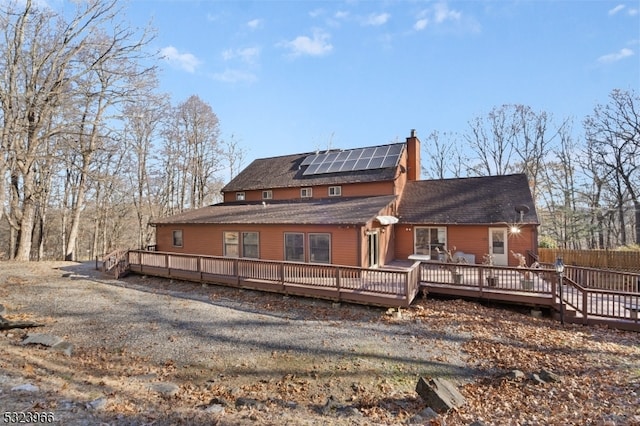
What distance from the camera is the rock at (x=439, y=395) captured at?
15.3 ft

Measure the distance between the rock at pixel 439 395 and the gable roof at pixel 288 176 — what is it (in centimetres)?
1178

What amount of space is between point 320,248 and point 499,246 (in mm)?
8062

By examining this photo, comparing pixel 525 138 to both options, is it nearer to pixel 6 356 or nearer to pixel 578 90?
pixel 578 90

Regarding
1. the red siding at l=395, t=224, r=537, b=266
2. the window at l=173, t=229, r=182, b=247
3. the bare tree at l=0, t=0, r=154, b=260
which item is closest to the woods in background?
the bare tree at l=0, t=0, r=154, b=260

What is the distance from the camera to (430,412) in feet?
15.0

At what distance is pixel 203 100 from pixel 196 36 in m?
14.7

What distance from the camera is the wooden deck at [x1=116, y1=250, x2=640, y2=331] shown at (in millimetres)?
8383

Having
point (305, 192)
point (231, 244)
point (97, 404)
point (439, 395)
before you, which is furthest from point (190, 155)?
point (439, 395)

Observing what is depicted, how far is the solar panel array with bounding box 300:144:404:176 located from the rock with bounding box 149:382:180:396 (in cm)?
1416

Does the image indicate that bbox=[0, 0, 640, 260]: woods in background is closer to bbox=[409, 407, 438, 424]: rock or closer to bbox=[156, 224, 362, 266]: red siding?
bbox=[156, 224, 362, 266]: red siding

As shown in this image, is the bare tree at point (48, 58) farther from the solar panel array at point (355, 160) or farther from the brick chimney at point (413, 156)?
the brick chimney at point (413, 156)

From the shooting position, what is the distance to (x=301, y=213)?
14.1 metres

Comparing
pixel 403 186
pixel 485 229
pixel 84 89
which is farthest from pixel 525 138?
pixel 84 89

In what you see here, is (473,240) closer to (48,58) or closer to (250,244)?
(250,244)
